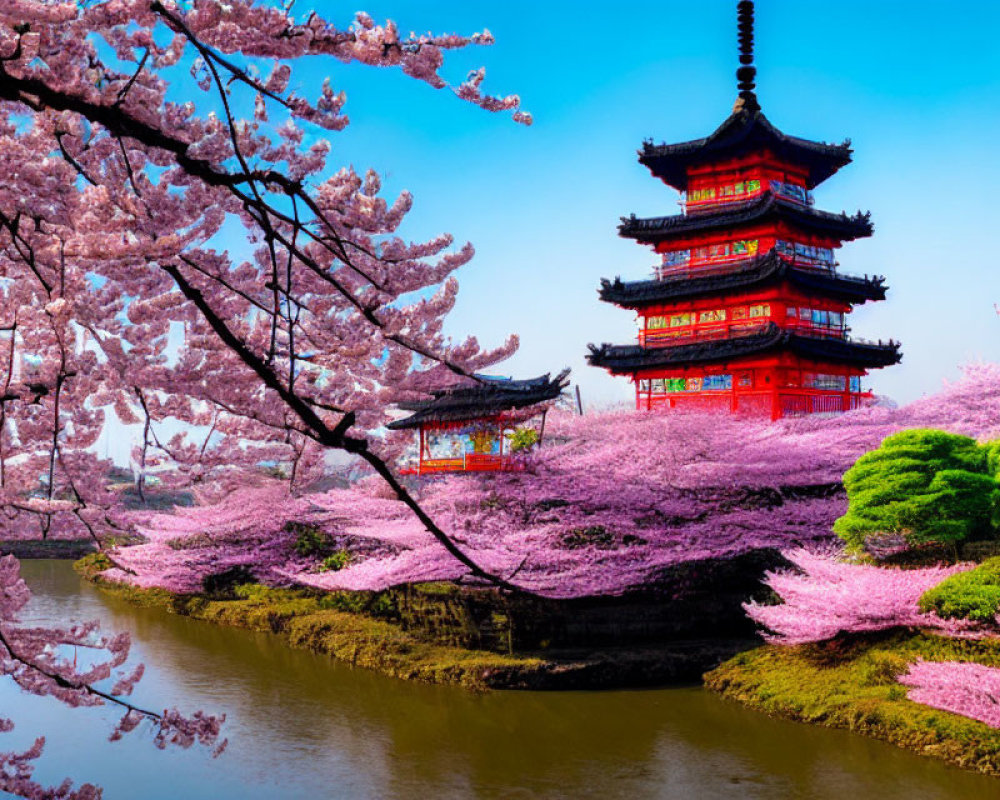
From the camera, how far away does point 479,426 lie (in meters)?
20.4

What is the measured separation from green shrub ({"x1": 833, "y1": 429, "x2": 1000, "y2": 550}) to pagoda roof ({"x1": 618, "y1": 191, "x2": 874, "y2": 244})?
39.3 ft

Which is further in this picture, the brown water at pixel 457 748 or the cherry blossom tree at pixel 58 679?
the brown water at pixel 457 748

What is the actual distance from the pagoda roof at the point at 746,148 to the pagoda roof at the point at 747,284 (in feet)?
12.1

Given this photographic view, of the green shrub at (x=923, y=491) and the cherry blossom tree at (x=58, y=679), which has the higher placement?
the green shrub at (x=923, y=491)

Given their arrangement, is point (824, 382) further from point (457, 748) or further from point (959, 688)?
point (457, 748)

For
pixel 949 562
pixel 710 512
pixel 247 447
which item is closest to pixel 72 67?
pixel 247 447

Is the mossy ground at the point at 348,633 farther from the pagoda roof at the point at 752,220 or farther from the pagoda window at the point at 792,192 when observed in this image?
the pagoda window at the point at 792,192

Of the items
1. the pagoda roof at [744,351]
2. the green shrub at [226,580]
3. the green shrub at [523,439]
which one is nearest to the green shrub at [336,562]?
the green shrub at [226,580]

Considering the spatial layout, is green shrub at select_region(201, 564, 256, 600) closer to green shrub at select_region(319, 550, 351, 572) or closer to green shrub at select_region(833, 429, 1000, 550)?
green shrub at select_region(319, 550, 351, 572)

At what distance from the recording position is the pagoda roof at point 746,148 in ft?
90.2

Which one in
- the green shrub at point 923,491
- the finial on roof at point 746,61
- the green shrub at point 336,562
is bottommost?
the green shrub at point 336,562

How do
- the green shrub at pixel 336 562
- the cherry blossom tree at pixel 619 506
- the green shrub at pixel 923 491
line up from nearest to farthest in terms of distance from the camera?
the green shrub at pixel 923 491
the cherry blossom tree at pixel 619 506
the green shrub at pixel 336 562

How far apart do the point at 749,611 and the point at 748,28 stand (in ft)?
70.4

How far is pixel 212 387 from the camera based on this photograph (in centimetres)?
577
